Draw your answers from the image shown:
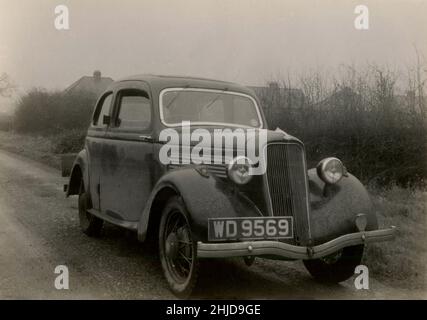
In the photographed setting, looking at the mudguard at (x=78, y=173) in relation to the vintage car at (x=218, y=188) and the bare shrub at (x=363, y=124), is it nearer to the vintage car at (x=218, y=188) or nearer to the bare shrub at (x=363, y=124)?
the vintage car at (x=218, y=188)

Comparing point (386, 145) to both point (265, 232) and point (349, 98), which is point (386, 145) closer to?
point (349, 98)

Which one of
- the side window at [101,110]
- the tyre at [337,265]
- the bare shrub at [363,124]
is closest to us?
the tyre at [337,265]

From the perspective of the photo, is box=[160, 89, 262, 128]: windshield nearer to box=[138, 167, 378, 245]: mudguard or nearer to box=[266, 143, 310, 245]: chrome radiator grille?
box=[138, 167, 378, 245]: mudguard

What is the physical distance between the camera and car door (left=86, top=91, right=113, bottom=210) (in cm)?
513

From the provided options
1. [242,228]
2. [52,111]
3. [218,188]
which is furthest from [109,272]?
[52,111]

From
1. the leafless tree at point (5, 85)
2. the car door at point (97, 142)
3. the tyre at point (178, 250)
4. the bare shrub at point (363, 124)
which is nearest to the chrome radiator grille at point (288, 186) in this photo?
the tyre at point (178, 250)

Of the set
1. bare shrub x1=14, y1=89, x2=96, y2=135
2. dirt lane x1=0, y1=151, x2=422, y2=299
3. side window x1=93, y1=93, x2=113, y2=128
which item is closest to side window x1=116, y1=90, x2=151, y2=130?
side window x1=93, y1=93, x2=113, y2=128

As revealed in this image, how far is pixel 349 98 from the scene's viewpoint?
26.1 feet

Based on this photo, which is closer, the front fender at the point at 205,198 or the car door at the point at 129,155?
the front fender at the point at 205,198

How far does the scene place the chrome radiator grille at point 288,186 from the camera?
3.59 meters

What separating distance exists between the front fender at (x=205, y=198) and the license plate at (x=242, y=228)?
0.09 meters

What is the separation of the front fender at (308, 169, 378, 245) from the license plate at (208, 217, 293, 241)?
0.45 meters

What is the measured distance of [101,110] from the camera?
557cm
